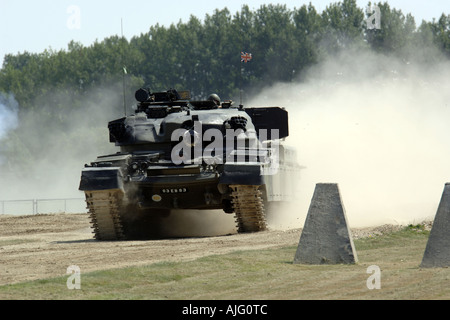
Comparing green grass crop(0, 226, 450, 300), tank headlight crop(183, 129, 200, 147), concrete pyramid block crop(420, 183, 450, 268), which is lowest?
green grass crop(0, 226, 450, 300)

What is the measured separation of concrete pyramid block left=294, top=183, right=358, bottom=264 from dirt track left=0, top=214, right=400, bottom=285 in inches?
89.0

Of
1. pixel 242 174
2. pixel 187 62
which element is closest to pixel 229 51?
pixel 187 62

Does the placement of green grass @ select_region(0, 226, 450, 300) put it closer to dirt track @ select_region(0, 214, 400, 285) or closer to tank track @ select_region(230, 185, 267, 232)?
dirt track @ select_region(0, 214, 400, 285)

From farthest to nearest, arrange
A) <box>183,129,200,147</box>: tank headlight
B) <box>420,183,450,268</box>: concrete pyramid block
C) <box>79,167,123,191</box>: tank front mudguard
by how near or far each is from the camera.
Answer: <box>183,129,200,147</box>: tank headlight, <box>79,167,123,191</box>: tank front mudguard, <box>420,183,450,268</box>: concrete pyramid block

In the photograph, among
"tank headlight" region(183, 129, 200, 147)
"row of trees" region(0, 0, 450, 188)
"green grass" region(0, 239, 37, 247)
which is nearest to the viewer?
"green grass" region(0, 239, 37, 247)

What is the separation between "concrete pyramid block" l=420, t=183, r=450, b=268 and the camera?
12.0 m

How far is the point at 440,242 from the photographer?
39.9 feet

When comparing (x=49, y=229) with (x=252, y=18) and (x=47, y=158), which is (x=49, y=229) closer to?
(x=47, y=158)

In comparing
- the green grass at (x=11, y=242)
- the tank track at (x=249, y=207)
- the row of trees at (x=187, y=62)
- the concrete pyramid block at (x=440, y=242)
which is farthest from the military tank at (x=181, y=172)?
the row of trees at (x=187, y=62)

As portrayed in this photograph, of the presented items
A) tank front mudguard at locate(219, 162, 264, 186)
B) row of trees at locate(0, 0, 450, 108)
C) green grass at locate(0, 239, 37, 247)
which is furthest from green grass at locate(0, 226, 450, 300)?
row of trees at locate(0, 0, 450, 108)

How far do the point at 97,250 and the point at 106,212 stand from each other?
2733 millimetres

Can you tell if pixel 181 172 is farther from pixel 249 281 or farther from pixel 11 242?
pixel 249 281

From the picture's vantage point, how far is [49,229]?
2566cm

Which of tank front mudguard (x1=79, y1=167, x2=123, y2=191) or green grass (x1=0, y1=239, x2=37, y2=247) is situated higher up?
tank front mudguard (x1=79, y1=167, x2=123, y2=191)
